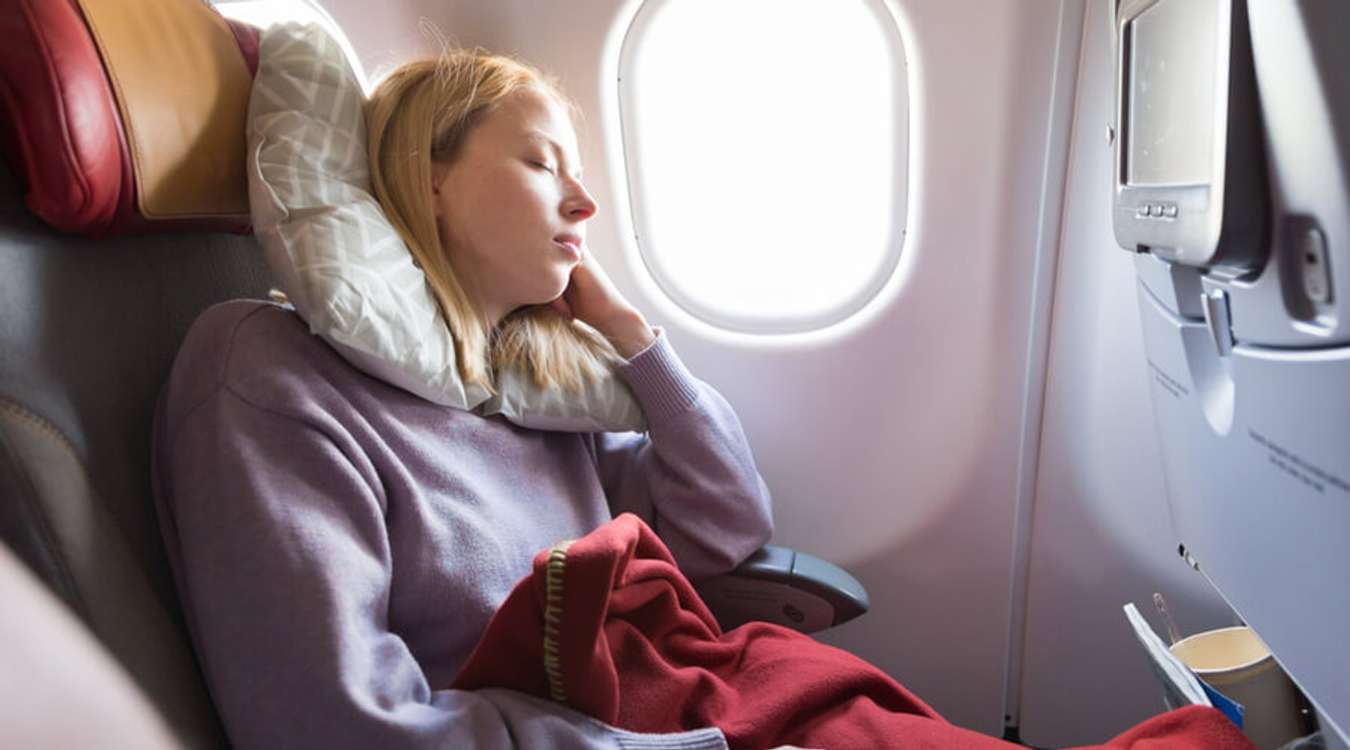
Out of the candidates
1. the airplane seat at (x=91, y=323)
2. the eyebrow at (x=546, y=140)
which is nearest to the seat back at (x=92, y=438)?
the airplane seat at (x=91, y=323)

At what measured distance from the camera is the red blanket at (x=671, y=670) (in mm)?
1077

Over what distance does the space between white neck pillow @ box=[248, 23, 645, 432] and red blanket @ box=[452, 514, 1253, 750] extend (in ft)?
0.99

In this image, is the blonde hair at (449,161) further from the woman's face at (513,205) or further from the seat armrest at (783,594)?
the seat armrest at (783,594)

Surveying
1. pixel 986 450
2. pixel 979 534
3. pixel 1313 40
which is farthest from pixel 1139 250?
pixel 979 534

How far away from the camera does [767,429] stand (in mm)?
1865

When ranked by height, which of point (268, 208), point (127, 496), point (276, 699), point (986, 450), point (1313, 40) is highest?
point (1313, 40)

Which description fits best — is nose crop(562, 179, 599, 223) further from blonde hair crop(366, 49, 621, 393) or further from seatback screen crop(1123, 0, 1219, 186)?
seatback screen crop(1123, 0, 1219, 186)

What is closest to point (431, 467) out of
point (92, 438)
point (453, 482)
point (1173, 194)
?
point (453, 482)

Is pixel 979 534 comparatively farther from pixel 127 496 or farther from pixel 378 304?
pixel 127 496

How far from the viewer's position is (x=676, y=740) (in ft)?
3.68

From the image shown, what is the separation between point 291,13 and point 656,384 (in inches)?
37.6

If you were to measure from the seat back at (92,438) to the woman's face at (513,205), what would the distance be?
15.8 inches

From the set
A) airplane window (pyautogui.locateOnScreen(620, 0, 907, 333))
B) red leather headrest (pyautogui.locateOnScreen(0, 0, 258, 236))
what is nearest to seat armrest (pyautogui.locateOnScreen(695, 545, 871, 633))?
airplane window (pyautogui.locateOnScreen(620, 0, 907, 333))

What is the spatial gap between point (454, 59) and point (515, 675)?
838mm
